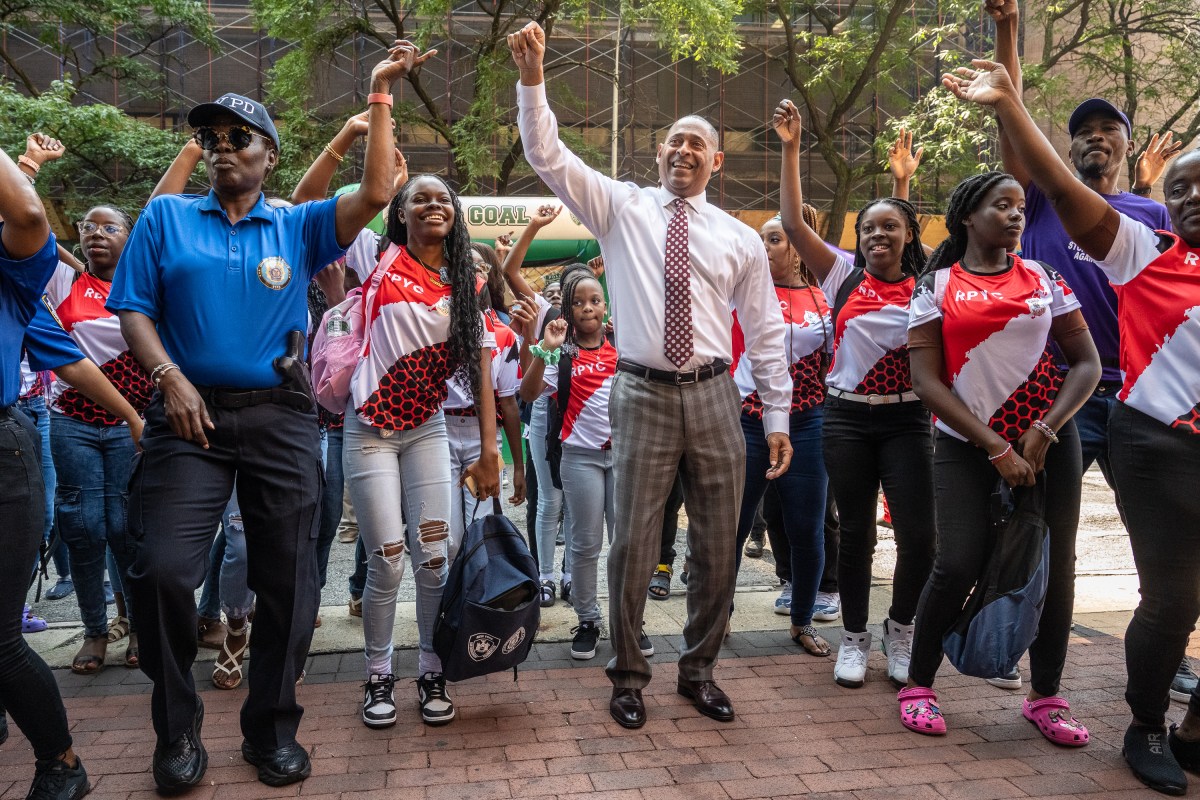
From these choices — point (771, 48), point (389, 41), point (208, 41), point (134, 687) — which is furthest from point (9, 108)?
point (771, 48)

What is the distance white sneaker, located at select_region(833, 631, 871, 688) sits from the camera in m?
4.55

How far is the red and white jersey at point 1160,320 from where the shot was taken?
3.44 m

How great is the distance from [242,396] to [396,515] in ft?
3.00

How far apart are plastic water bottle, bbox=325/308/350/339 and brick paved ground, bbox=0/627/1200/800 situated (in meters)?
1.63

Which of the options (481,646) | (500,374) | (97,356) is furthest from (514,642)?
(97,356)

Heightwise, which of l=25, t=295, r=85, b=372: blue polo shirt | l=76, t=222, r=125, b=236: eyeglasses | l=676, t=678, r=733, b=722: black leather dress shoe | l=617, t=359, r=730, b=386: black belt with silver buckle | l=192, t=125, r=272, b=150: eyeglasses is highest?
l=192, t=125, r=272, b=150: eyeglasses

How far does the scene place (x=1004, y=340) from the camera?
3904 millimetres

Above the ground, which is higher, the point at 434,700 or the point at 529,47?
the point at 529,47

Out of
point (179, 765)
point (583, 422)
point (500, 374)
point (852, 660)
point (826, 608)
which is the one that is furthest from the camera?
point (826, 608)

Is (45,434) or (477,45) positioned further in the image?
(477,45)

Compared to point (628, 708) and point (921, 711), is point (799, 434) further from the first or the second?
point (628, 708)

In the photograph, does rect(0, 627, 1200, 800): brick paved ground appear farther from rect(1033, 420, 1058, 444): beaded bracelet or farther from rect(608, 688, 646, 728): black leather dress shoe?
rect(1033, 420, 1058, 444): beaded bracelet

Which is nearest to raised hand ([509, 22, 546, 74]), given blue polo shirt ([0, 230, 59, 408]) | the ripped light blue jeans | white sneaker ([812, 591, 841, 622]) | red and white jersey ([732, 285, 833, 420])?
the ripped light blue jeans

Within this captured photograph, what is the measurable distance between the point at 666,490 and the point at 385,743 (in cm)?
154
